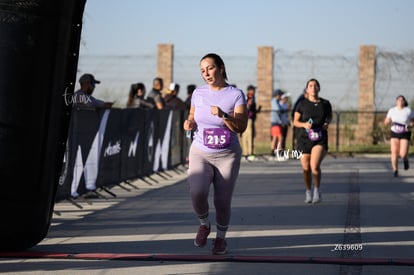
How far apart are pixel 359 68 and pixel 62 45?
26881mm

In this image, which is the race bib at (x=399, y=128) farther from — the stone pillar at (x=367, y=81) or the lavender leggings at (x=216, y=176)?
the lavender leggings at (x=216, y=176)

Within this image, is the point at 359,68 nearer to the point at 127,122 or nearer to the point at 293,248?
the point at 127,122

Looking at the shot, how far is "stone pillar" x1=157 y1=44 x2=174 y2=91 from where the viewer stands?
38.0 meters

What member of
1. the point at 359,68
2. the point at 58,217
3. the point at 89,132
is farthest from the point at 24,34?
the point at 359,68

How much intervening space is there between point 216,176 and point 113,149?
22.1ft

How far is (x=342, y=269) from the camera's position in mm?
9547

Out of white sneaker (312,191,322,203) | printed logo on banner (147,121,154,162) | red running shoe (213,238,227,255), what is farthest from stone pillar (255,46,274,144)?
red running shoe (213,238,227,255)

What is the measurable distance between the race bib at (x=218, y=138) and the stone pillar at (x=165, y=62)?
27393 millimetres

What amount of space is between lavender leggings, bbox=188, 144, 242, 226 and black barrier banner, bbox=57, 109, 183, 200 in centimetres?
397

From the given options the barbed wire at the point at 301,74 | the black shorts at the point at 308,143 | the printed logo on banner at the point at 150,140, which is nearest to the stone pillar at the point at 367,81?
the barbed wire at the point at 301,74

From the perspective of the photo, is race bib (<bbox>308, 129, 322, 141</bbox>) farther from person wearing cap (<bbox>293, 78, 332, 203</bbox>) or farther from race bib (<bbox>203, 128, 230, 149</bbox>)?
race bib (<bbox>203, 128, 230, 149</bbox>)

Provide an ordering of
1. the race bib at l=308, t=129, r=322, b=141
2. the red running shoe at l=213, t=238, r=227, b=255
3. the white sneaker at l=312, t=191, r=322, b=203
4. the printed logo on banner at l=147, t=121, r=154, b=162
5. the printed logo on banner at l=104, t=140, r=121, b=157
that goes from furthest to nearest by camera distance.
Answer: the printed logo on banner at l=147, t=121, r=154, b=162 → the printed logo on banner at l=104, t=140, r=121, b=157 → the white sneaker at l=312, t=191, r=322, b=203 → the race bib at l=308, t=129, r=322, b=141 → the red running shoe at l=213, t=238, r=227, b=255

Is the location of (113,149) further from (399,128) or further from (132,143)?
A: (399,128)

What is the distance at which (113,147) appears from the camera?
1725 centimetres
